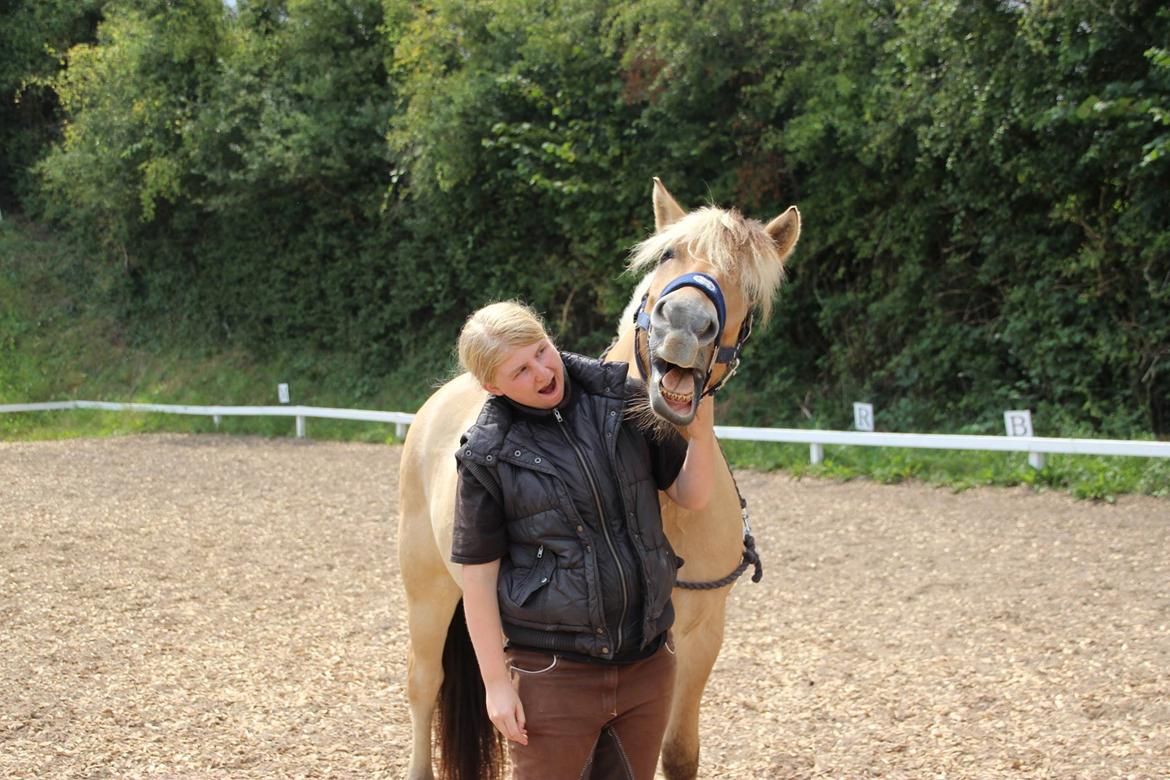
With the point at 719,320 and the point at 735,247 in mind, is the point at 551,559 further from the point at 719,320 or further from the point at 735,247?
the point at 735,247

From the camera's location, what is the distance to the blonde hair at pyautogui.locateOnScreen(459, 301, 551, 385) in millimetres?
2020

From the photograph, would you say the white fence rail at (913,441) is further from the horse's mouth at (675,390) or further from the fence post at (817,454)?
the horse's mouth at (675,390)

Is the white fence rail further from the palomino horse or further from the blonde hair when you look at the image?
the blonde hair

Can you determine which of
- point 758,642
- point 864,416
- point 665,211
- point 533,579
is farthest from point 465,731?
point 864,416

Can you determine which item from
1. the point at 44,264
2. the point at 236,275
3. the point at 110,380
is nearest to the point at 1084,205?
the point at 236,275

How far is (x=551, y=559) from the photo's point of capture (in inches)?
79.7

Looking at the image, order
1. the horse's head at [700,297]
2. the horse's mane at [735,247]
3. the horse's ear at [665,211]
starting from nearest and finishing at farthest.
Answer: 1. the horse's head at [700,297]
2. the horse's mane at [735,247]
3. the horse's ear at [665,211]

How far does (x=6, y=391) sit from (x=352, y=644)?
51.0ft

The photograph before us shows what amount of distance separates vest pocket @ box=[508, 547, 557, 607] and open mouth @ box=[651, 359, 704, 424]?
403mm

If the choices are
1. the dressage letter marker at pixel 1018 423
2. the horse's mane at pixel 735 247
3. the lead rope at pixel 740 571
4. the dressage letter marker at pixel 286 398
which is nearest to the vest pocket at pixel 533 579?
the lead rope at pixel 740 571

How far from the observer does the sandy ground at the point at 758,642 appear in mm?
3754

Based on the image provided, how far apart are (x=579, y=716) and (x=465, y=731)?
1.45 m

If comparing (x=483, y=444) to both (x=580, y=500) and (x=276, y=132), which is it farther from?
(x=276, y=132)

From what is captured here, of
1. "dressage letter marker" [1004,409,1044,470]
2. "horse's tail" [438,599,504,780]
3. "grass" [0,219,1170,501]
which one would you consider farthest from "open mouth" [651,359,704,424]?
"grass" [0,219,1170,501]
